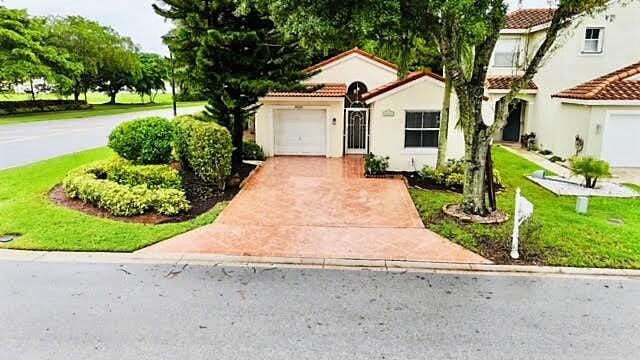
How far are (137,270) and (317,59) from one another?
22.3m

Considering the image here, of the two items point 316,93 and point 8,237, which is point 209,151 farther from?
point 316,93

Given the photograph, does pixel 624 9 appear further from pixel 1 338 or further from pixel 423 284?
pixel 1 338

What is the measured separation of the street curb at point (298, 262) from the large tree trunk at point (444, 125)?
7.65 m

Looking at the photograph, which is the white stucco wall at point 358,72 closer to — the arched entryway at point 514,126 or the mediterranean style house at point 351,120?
the mediterranean style house at point 351,120

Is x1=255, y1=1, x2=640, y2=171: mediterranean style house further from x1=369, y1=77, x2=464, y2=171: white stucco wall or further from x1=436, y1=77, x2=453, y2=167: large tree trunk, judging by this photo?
x1=436, y1=77, x2=453, y2=167: large tree trunk

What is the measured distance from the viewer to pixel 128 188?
38.4 ft

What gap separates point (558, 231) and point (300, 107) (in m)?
12.6

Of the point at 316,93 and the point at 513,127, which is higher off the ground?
the point at 316,93

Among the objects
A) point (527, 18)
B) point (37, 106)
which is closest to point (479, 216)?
point (527, 18)

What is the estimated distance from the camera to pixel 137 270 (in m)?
8.02

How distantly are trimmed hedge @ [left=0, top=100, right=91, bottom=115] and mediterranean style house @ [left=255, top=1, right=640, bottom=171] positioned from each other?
31.3 m

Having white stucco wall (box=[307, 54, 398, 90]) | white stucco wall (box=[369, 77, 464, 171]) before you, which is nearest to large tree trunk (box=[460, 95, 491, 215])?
white stucco wall (box=[369, 77, 464, 171])

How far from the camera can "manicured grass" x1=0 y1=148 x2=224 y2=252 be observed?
29.9ft

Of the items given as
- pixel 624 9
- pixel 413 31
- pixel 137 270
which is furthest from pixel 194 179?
pixel 624 9
